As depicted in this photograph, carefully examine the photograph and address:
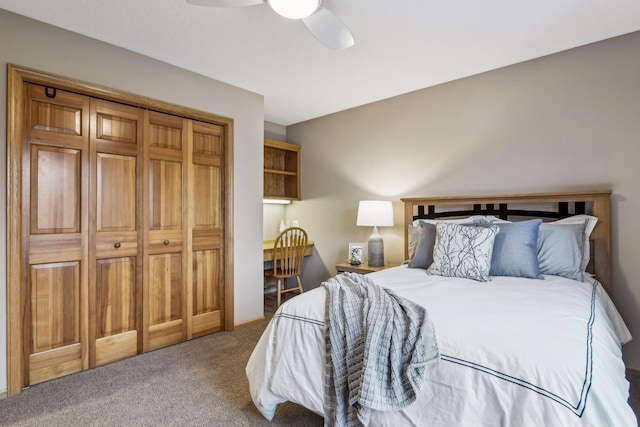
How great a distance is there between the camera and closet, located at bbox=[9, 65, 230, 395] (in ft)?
7.62

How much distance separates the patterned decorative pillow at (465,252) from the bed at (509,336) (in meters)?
0.02

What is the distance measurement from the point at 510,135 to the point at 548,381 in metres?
A: 2.36

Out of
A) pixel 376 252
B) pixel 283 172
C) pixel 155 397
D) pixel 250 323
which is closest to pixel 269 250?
pixel 250 323

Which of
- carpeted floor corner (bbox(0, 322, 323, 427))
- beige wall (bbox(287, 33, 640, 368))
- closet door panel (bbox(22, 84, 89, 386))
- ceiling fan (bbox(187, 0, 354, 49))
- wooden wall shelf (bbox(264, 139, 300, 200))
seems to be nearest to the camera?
ceiling fan (bbox(187, 0, 354, 49))

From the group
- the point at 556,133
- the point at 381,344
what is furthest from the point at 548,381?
the point at 556,133

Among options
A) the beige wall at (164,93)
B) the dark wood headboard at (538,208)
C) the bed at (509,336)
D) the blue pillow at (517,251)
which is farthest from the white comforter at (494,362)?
the beige wall at (164,93)

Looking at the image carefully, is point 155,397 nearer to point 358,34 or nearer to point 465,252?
point 465,252

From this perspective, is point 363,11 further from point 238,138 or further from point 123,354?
point 123,354

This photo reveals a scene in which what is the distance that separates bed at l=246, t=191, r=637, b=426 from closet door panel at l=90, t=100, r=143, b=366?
53.4 inches

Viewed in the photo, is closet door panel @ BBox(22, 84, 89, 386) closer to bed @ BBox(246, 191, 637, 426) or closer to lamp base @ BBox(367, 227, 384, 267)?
bed @ BBox(246, 191, 637, 426)

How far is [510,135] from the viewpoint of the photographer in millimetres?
2971

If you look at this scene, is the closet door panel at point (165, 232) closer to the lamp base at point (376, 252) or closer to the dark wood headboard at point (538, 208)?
the lamp base at point (376, 252)

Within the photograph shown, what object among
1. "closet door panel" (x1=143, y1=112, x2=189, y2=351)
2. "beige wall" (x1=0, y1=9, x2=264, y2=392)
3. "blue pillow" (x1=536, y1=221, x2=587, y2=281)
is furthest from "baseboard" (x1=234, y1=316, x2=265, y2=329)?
"blue pillow" (x1=536, y1=221, x2=587, y2=281)

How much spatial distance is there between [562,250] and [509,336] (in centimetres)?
142
